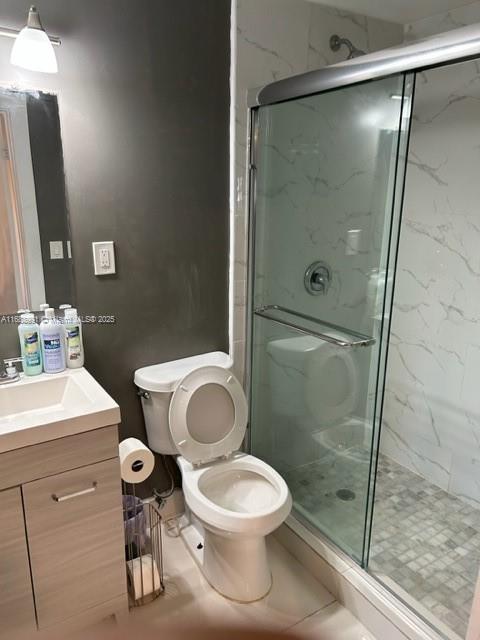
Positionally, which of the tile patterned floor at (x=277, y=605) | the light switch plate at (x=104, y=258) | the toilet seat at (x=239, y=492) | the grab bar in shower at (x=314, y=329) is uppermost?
the light switch plate at (x=104, y=258)

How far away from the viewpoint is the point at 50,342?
1661mm

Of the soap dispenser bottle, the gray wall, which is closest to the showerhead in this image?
the gray wall

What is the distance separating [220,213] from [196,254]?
0.21 m

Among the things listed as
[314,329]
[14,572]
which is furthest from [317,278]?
[14,572]

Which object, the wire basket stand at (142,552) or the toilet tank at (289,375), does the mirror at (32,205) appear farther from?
the toilet tank at (289,375)

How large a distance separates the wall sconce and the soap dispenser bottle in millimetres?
812

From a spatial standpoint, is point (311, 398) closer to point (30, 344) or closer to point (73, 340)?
point (73, 340)

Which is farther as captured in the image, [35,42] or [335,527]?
[335,527]

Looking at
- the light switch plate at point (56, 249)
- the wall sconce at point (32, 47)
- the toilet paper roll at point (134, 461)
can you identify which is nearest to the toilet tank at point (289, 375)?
the toilet paper roll at point (134, 461)

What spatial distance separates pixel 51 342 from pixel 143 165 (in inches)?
29.4

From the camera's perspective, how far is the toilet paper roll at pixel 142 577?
5.66 feet

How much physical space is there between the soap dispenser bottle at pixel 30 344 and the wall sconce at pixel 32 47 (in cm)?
81

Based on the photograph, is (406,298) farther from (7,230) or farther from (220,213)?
(7,230)

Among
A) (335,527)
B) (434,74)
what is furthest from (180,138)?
(335,527)
